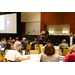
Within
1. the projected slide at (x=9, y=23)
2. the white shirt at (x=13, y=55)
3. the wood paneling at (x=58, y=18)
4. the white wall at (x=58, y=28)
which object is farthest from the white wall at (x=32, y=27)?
the white shirt at (x=13, y=55)

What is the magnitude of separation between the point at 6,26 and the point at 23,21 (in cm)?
531

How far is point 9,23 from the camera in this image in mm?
11805

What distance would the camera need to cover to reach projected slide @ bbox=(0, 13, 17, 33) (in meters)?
11.7

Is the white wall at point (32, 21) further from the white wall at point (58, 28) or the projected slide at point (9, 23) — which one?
the projected slide at point (9, 23)

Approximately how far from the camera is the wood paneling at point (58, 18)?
1387 centimetres

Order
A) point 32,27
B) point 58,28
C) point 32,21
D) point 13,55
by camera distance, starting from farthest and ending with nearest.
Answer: point 32,27 < point 32,21 < point 58,28 < point 13,55

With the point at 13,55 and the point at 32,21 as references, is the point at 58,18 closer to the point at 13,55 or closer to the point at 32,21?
the point at 32,21

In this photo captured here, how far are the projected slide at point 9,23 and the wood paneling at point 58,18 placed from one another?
4.93 metres

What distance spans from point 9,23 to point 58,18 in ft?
22.6

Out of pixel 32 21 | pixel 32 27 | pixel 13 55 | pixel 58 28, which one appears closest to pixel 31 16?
pixel 32 21

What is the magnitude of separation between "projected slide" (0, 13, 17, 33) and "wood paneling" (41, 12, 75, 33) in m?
4.93

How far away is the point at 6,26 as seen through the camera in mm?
11859
